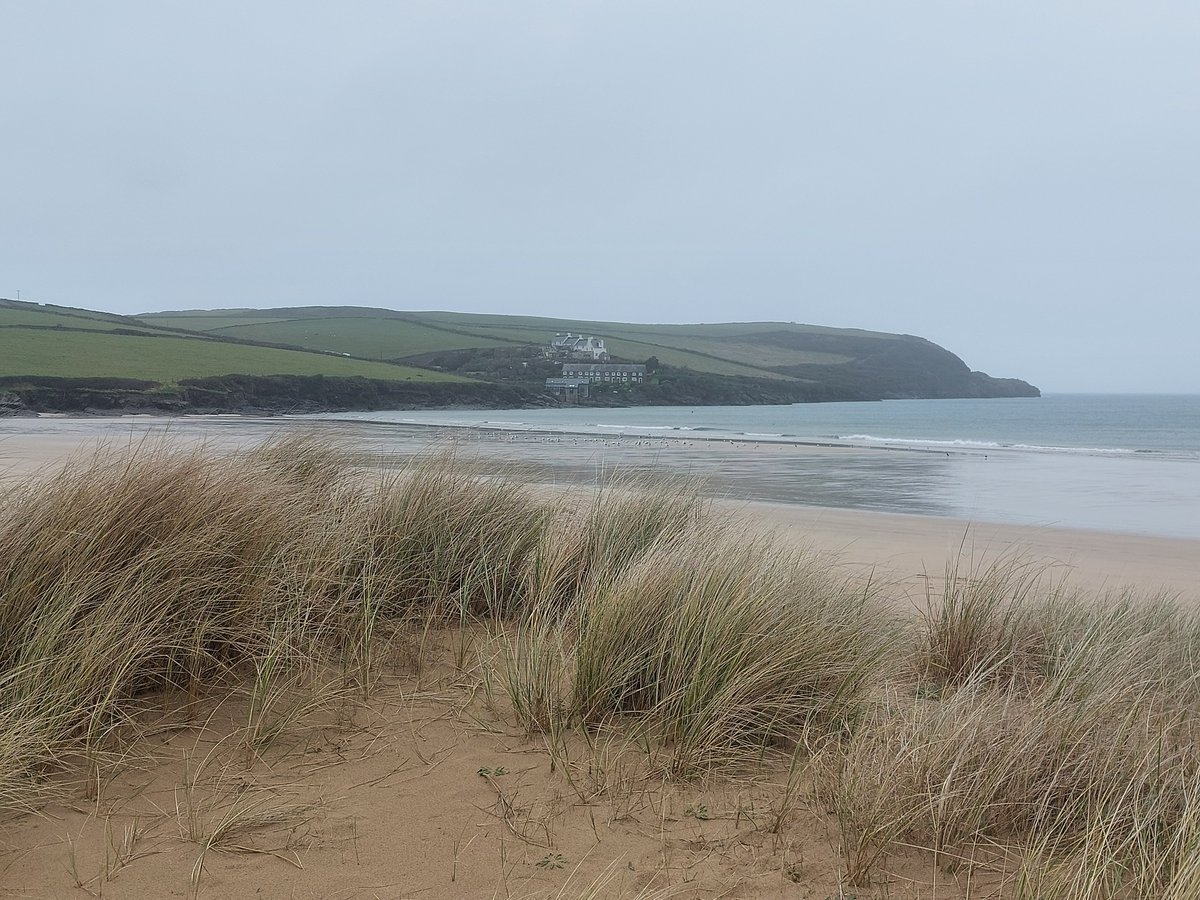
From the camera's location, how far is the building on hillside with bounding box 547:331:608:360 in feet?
338

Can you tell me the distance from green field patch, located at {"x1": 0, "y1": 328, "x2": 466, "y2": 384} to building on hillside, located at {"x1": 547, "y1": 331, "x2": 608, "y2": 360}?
24507mm

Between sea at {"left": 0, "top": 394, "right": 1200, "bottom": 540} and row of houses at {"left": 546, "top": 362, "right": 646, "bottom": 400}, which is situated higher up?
row of houses at {"left": 546, "top": 362, "right": 646, "bottom": 400}

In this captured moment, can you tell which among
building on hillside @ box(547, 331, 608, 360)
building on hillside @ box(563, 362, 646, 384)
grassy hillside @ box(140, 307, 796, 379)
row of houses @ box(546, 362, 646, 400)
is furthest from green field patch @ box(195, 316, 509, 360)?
row of houses @ box(546, 362, 646, 400)

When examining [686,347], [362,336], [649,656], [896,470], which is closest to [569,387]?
[362,336]

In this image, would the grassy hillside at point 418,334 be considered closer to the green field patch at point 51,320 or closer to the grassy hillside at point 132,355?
the green field patch at point 51,320

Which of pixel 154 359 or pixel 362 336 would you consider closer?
pixel 154 359

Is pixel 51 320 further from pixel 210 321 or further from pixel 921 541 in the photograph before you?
pixel 921 541

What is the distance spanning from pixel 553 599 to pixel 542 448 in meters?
21.0

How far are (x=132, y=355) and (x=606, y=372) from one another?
155 ft

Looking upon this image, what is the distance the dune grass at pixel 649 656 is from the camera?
280cm

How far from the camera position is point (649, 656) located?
12.4ft

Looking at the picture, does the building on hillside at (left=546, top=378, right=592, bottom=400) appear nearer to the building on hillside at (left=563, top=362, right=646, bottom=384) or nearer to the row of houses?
the row of houses

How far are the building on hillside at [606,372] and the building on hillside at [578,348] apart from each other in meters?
3.75

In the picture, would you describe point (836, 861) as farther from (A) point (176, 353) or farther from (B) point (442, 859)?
(A) point (176, 353)
